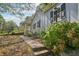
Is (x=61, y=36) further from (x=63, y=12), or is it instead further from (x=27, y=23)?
(x=27, y=23)

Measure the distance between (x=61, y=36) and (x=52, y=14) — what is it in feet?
0.88

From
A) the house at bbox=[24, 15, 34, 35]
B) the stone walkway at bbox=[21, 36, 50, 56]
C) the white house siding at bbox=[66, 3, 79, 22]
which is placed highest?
the white house siding at bbox=[66, 3, 79, 22]

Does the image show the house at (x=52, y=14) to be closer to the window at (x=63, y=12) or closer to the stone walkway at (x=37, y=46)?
the window at (x=63, y=12)

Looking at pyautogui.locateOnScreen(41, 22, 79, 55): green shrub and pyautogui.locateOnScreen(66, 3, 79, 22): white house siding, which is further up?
pyautogui.locateOnScreen(66, 3, 79, 22): white house siding

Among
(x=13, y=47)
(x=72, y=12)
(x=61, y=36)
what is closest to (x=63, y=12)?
(x=72, y=12)

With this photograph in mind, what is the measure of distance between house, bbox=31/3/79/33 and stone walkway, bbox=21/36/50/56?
0.11m

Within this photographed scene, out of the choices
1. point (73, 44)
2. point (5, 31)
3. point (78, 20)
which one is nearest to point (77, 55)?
point (73, 44)

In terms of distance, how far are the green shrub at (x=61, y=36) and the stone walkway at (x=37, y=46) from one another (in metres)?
0.06

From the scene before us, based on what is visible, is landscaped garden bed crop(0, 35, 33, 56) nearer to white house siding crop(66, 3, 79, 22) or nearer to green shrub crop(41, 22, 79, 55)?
green shrub crop(41, 22, 79, 55)

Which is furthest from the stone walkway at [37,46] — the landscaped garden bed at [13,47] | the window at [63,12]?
the window at [63,12]

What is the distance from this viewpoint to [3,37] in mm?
1863

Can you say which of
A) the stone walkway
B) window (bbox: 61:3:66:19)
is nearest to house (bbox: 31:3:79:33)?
window (bbox: 61:3:66:19)

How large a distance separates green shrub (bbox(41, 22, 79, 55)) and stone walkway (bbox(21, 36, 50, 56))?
0.18 ft

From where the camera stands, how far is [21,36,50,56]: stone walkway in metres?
1.84
